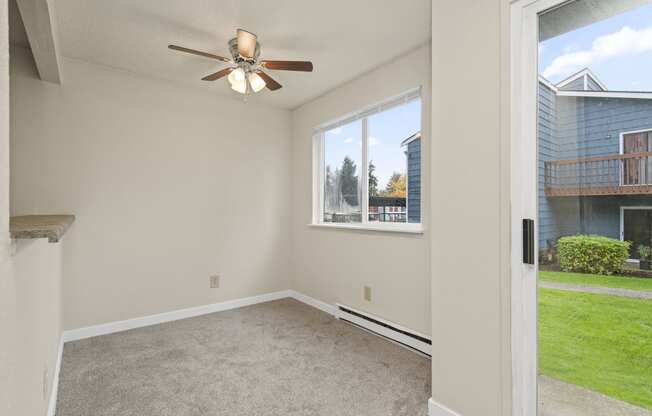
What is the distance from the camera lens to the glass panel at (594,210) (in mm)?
1251

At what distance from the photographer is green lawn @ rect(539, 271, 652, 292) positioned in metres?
1.25

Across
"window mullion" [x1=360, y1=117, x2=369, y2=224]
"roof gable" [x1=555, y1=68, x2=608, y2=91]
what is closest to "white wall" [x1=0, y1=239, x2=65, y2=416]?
"roof gable" [x1=555, y1=68, x2=608, y2=91]

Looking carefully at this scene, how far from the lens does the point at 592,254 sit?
4.49 ft

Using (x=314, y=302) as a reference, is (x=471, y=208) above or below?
above

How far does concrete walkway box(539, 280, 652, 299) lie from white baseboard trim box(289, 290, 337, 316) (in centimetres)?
231

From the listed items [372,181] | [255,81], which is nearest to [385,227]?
[372,181]

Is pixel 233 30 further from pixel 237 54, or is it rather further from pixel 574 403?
pixel 574 403

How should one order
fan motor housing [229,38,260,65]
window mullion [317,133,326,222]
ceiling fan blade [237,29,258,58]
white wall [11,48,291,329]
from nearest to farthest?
ceiling fan blade [237,29,258,58]
fan motor housing [229,38,260,65]
white wall [11,48,291,329]
window mullion [317,133,326,222]

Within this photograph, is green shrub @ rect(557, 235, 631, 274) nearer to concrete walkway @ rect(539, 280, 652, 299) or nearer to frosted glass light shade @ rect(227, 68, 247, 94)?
concrete walkway @ rect(539, 280, 652, 299)

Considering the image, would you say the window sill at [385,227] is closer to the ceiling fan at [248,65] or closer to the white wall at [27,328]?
the ceiling fan at [248,65]

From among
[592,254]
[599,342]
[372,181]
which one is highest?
[372,181]

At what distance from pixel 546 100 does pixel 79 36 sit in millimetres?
3108

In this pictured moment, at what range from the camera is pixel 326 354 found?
2537 mm

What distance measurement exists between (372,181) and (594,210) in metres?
2.04
